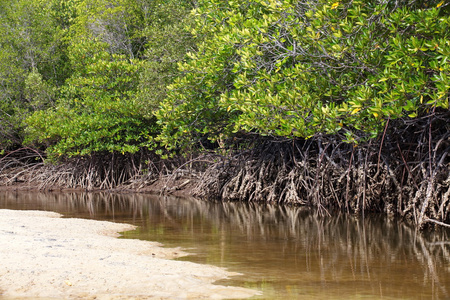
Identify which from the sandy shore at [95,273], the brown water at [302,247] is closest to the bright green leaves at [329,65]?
the brown water at [302,247]

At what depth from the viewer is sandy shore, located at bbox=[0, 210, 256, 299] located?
12.0 feet

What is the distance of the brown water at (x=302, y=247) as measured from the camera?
4145 mm

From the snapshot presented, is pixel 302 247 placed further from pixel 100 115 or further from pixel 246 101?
pixel 100 115

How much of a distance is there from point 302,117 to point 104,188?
364 inches

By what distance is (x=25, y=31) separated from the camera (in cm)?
1784

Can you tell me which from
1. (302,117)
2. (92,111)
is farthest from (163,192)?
(302,117)

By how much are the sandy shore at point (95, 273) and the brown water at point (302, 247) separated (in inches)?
13.9

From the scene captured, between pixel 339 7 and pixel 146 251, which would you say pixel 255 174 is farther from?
pixel 146 251

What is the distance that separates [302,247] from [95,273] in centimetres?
273

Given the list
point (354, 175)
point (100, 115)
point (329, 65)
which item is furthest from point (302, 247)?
point (100, 115)

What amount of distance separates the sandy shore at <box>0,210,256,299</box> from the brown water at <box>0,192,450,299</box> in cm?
35

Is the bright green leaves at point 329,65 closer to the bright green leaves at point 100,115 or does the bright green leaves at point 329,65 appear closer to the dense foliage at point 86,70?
the dense foliage at point 86,70

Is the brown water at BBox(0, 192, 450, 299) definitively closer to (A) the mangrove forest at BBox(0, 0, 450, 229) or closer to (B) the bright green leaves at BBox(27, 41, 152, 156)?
(A) the mangrove forest at BBox(0, 0, 450, 229)

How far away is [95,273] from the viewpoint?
13.3 ft
